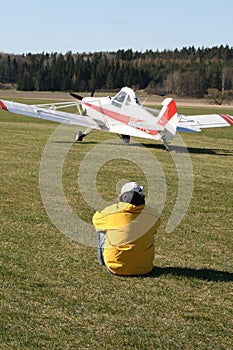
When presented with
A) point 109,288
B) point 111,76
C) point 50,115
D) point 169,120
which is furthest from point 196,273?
point 111,76

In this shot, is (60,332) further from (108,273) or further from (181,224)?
(181,224)

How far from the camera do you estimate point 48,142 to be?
858 inches

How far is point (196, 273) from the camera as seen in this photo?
266 inches

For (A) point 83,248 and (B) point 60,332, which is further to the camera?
(A) point 83,248

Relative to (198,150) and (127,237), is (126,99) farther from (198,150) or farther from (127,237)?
(127,237)

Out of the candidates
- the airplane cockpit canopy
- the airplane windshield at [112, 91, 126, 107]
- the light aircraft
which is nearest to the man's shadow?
the light aircraft

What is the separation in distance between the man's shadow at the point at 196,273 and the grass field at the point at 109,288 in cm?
1

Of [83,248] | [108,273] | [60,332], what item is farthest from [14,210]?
[60,332]

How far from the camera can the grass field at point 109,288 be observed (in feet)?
16.2

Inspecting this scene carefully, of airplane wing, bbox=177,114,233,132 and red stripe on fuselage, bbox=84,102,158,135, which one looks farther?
airplane wing, bbox=177,114,233,132

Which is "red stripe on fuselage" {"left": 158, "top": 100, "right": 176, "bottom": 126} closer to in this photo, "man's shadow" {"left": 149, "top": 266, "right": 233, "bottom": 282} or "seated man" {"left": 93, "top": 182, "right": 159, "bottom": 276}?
"man's shadow" {"left": 149, "top": 266, "right": 233, "bottom": 282}

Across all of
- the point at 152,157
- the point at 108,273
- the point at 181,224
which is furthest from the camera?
the point at 152,157

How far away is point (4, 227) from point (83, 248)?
144cm

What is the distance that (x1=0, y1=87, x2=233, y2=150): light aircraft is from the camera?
63.8 ft
